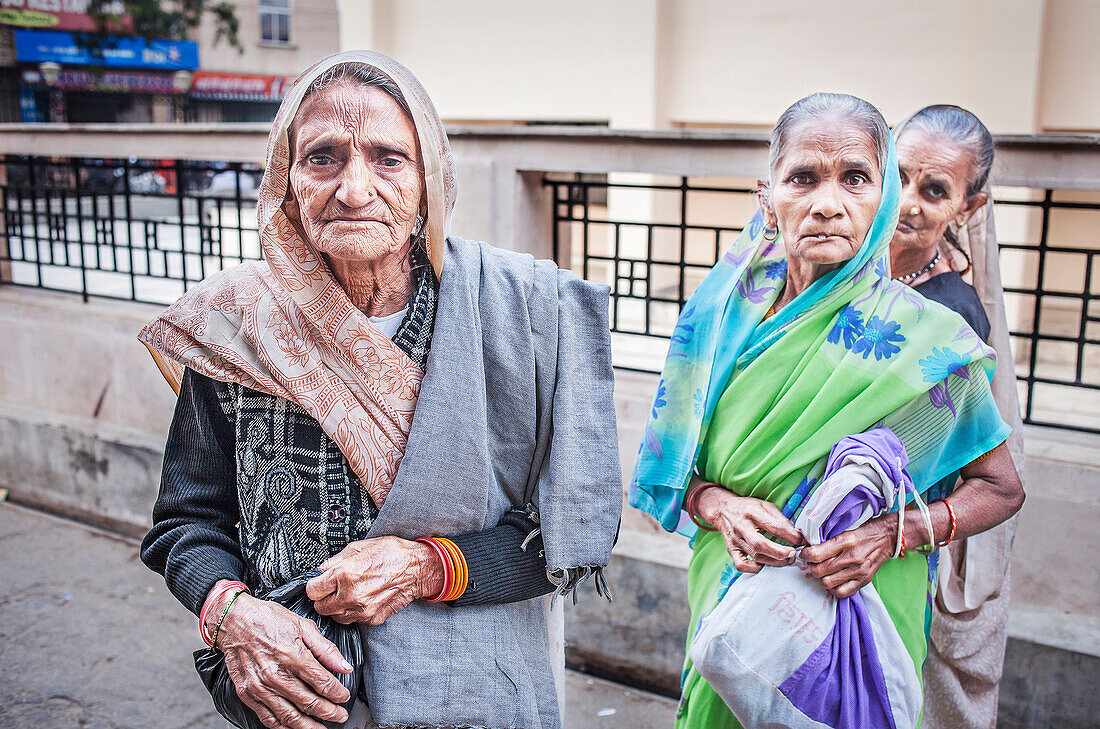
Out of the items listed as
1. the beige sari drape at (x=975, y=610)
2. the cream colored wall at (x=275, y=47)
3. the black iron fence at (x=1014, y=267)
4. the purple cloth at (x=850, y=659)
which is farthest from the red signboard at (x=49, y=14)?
the purple cloth at (x=850, y=659)

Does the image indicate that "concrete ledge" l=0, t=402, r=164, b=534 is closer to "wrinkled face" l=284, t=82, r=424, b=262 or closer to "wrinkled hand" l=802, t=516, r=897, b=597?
"wrinkled face" l=284, t=82, r=424, b=262

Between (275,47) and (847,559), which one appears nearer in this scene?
(847,559)

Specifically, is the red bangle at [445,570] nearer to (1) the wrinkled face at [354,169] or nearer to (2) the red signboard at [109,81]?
(1) the wrinkled face at [354,169]

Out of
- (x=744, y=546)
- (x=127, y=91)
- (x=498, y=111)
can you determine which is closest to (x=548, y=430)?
(x=744, y=546)

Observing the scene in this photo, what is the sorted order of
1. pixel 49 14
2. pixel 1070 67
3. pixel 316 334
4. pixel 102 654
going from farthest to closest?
pixel 49 14
pixel 1070 67
pixel 102 654
pixel 316 334

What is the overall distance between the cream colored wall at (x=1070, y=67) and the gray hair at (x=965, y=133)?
7.25 m

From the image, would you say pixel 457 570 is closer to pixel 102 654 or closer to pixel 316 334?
pixel 316 334

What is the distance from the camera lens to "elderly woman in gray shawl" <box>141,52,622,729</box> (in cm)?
162

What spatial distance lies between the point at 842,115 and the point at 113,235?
205 inches

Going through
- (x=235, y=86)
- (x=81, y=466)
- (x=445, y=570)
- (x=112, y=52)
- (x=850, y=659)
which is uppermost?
(x=112, y=52)

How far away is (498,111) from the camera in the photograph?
38.3 feet

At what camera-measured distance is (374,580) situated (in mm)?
1604

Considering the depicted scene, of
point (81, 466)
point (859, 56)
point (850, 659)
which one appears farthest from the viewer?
point (859, 56)

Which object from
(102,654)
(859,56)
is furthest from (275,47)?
(102,654)
